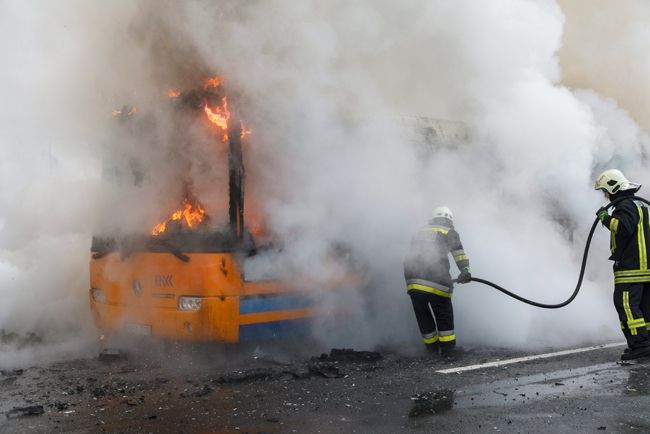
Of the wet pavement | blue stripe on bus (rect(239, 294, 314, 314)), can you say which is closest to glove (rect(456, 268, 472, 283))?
the wet pavement

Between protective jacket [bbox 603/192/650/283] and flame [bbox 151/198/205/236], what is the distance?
367cm

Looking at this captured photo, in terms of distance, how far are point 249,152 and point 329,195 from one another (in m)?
0.95

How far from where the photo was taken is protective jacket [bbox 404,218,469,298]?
6.34m

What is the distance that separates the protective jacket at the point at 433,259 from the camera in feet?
20.8

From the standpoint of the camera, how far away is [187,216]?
6012mm

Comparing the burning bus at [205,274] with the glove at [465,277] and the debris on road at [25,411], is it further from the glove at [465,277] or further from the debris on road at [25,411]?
the debris on road at [25,411]

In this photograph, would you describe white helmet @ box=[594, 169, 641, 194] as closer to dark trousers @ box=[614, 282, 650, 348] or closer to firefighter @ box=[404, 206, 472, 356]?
dark trousers @ box=[614, 282, 650, 348]

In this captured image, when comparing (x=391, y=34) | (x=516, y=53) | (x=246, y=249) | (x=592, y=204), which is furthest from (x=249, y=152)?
(x=592, y=204)

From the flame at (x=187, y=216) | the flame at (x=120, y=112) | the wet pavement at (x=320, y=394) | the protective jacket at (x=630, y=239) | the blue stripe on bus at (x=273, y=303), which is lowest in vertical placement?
the wet pavement at (x=320, y=394)

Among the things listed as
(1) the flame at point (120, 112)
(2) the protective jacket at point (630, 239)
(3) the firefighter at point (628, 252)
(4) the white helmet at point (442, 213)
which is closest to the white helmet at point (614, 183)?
(3) the firefighter at point (628, 252)

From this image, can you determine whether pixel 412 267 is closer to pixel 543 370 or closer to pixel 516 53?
pixel 543 370

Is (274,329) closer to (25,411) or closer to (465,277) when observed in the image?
(465,277)

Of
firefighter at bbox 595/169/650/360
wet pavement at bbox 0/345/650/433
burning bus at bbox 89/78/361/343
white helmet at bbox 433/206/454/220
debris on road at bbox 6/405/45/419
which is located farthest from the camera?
white helmet at bbox 433/206/454/220

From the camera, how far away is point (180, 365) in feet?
19.1
